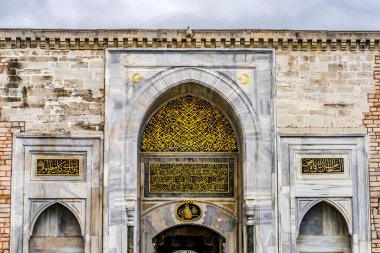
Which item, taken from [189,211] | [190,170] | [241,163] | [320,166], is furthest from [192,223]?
[320,166]

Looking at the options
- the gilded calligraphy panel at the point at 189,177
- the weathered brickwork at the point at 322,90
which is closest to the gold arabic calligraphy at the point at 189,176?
the gilded calligraphy panel at the point at 189,177

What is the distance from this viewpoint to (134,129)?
9508 millimetres

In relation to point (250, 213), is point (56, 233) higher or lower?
lower

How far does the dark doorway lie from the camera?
399 inches

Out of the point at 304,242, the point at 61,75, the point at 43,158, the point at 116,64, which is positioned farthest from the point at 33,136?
the point at 304,242

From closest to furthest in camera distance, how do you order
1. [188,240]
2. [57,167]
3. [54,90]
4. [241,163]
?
[57,167] → [54,90] → [241,163] → [188,240]

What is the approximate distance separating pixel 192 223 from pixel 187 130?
1.37 meters

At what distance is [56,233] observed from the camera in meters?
9.53

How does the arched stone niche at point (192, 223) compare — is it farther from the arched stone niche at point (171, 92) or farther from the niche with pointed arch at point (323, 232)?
the niche with pointed arch at point (323, 232)

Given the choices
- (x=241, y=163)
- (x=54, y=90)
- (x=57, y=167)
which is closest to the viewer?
(x=57, y=167)

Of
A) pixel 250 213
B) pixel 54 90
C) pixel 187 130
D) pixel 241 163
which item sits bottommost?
pixel 250 213

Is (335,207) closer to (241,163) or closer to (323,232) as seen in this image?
(323,232)

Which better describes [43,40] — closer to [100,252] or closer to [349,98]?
[100,252]

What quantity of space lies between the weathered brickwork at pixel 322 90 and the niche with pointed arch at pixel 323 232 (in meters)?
1.15
